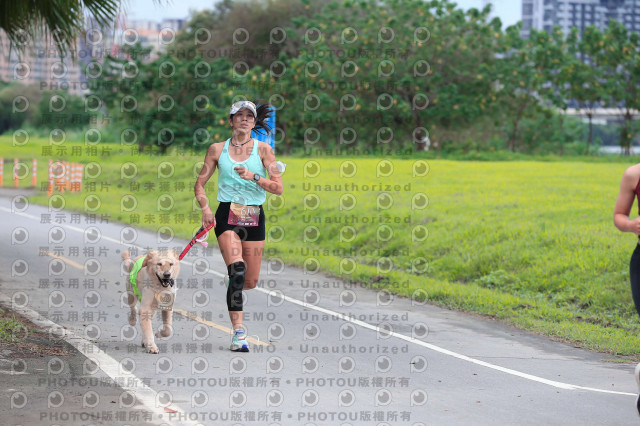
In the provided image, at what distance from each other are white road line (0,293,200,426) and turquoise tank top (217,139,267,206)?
69.0 inches

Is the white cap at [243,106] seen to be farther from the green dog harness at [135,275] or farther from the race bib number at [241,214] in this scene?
the green dog harness at [135,275]

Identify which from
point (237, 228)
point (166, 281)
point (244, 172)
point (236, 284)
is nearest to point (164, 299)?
point (166, 281)

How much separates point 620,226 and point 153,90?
3900 centimetres

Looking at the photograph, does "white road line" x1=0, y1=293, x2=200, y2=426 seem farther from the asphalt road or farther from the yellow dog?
the yellow dog

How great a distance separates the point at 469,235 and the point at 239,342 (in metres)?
8.72

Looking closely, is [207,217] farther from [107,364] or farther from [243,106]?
[107,364]

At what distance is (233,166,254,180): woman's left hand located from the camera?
321 inches

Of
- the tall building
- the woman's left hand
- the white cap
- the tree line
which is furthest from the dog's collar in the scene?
the tall building

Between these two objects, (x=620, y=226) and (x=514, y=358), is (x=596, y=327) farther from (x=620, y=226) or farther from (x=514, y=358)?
(x=620, y=226)

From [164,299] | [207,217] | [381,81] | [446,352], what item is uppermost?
[381,81]

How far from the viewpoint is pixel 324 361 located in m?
8.59

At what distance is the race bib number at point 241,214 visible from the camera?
8.48m

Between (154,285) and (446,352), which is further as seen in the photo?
(446,352)

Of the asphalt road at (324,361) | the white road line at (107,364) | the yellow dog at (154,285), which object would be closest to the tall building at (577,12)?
the asphalt road at (324,361)
